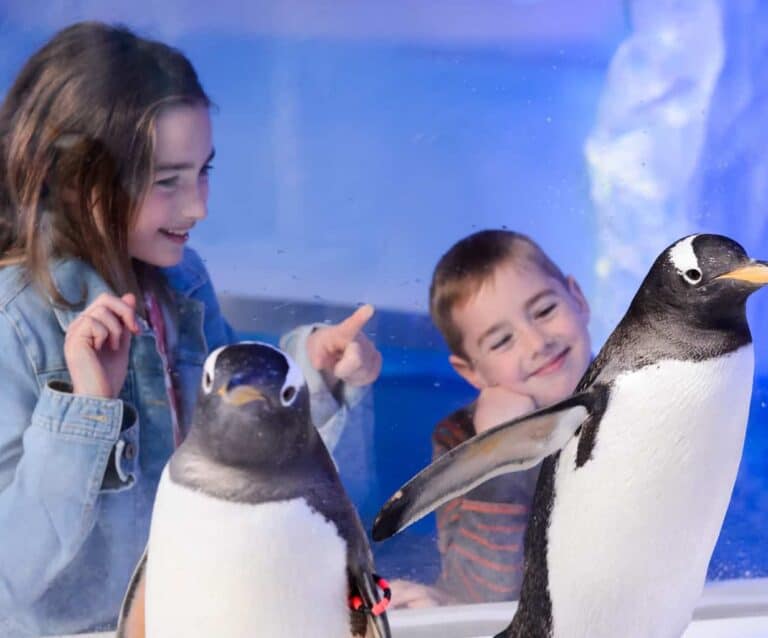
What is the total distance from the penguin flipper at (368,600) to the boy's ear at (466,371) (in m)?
0.92

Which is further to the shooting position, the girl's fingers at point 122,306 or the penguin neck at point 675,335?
the girl's fingers at point 122,306

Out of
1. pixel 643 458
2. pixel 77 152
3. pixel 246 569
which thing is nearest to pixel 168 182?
pixel 77 152

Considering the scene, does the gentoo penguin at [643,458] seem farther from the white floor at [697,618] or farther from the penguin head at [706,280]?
the white floor at [697,618]

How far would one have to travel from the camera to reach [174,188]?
1.66m

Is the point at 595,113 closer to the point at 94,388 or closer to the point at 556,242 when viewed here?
the point at 556,242

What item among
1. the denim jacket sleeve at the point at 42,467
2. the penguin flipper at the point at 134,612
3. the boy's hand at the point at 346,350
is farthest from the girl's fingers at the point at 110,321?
the penguin flipper at the point at 134,612

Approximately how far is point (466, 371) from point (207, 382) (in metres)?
1.02

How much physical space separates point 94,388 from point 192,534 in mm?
778

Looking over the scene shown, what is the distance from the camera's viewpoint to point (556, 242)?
1.90 metres

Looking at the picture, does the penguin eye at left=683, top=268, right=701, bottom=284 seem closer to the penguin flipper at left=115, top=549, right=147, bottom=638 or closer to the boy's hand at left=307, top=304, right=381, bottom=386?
the penguin flipper at left=115, top=549, right=147, bottom=638

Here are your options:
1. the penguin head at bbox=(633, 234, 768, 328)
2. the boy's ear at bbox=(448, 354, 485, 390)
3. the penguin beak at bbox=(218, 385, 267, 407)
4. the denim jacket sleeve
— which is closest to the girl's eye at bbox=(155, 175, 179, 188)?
the denim jacket sleeve

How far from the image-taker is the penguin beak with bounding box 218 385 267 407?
840mm

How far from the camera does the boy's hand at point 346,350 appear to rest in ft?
5.70

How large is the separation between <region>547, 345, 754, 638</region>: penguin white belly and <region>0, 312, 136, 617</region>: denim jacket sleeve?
93cm
